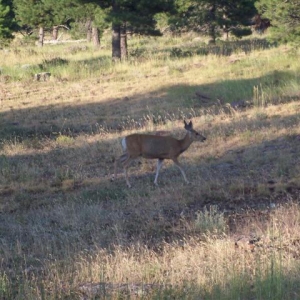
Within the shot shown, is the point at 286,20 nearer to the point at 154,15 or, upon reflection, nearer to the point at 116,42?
the point at 154,15

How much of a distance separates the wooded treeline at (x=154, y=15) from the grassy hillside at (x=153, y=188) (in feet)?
5.75

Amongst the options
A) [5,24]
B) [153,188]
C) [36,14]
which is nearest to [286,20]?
[153,188]

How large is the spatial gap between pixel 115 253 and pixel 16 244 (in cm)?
174

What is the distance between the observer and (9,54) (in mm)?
34125

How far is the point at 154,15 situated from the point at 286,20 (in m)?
8.34

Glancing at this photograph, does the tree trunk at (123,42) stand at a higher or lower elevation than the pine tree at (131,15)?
lower

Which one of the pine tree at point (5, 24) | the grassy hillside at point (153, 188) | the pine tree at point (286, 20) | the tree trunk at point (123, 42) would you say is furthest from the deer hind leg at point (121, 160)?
the pine tree at point (5, 24)

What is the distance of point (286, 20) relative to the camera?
2369 cm

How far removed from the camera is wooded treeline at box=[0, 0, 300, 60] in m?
24.0

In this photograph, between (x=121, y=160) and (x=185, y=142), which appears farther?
(x=185, y=142)

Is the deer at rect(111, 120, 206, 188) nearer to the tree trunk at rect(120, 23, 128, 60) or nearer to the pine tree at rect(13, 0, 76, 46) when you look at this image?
the tree trunk at rect(120, 23, 128, 60)

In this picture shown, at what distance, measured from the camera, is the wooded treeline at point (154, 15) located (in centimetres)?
2403

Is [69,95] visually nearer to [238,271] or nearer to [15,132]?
[15,132]

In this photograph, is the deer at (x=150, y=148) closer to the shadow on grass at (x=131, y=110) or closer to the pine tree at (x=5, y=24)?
the shadow on grass at (x=131, y=110)
